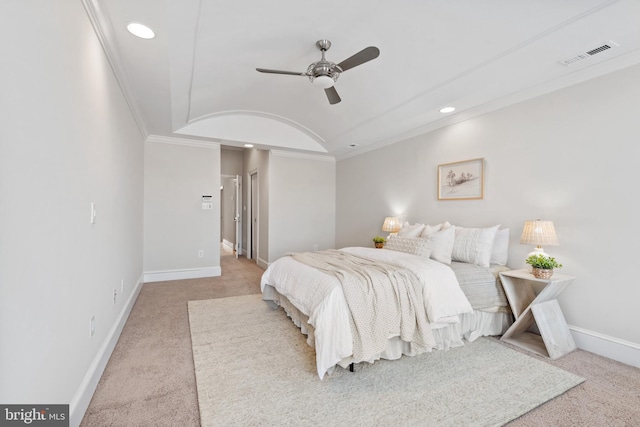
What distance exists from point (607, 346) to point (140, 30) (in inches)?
175

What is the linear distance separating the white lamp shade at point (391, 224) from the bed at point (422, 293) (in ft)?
2.30

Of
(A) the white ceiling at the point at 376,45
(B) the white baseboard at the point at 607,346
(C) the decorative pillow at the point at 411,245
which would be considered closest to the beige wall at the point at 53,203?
(A) the white ceiling at the point at 376,45

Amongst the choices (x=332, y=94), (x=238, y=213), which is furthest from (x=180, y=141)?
(x=332, y=94)

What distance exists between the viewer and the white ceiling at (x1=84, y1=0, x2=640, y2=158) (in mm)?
2090

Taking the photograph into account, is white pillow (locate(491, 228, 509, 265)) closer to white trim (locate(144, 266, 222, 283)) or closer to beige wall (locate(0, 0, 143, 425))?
beige wall (locate(0, 0, 143, 425))

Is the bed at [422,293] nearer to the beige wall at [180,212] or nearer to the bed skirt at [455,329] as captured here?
the bed skirt at [455,329]

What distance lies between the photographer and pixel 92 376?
190 cm

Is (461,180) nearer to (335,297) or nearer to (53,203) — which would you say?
(335,297)

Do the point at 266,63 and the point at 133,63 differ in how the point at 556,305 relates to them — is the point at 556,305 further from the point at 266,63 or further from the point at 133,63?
the point at 133,63

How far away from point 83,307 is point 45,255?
678 mm

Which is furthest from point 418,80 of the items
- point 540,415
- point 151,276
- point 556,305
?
point 151,276

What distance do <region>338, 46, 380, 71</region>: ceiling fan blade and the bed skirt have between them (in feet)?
7.06

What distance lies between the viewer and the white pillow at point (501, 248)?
10.3 ft

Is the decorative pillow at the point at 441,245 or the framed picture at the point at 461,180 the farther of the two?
the framed picture at the point at 461,180
